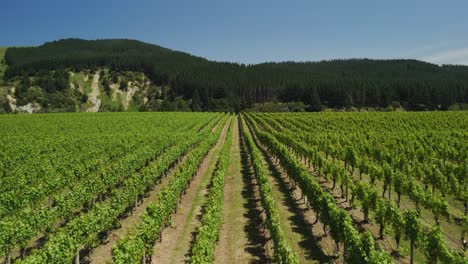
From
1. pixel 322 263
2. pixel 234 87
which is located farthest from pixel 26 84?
pixel 322 263

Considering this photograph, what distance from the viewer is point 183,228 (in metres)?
20.2

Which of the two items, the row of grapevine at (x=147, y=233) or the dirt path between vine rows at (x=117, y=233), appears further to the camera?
the dirt path between vine rows at (x=117, y=233)

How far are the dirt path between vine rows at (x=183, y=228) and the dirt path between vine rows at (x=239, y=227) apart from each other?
1921 millimetres

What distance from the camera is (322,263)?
51.8 feet

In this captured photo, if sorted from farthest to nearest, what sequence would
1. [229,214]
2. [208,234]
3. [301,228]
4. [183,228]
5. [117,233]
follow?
[229,214], [183,228], [301,228], [117,233], [208,234]

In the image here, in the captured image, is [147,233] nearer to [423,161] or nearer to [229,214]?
[229,214]

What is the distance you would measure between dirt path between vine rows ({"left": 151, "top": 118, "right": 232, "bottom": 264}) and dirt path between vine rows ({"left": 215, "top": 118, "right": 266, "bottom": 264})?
6.30 feet

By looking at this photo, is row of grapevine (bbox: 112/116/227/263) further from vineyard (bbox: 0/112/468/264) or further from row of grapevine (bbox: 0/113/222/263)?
row of grapevine (bbox: 0/113/222/263)

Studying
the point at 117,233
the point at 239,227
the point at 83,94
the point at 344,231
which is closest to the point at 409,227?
the point at 344,231

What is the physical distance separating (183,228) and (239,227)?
147 inches

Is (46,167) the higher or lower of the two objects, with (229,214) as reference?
higher

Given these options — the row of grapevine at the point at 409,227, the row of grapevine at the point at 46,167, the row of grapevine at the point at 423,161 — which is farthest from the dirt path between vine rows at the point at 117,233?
the row of grapevine at the point at 423,161

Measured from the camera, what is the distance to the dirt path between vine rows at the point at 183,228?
1677 centimetres

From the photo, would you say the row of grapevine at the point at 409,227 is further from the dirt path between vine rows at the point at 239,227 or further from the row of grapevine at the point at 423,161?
the dirt path between vine rows at the point at 239,227
